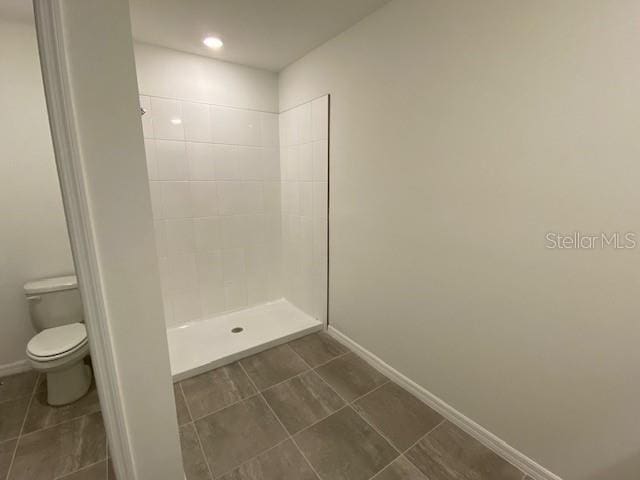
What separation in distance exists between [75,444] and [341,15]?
2.81 m

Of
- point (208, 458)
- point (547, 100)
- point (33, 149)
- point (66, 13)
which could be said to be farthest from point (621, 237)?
point (33, 149)

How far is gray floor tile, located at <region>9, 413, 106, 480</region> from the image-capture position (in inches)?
52.7

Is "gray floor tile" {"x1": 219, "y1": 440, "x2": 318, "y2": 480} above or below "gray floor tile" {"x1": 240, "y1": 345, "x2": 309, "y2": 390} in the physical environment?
below

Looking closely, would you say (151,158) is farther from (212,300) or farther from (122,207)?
(122,207)

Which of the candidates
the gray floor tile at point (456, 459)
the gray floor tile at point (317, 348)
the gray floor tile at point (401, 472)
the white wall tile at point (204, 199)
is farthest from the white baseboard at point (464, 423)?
the white wall tile at point (204, 199)

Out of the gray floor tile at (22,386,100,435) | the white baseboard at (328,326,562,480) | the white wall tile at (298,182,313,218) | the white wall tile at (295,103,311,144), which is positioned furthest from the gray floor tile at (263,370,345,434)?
the white wall tile at (295,103,311,144)

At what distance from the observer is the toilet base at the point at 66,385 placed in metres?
1.72

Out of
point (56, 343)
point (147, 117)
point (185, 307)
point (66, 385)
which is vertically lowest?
point (66, 385)

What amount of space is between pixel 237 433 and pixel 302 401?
0.41m

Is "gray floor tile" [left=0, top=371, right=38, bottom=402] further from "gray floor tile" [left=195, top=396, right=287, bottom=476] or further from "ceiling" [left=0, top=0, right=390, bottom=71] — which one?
"ceiling" [left=0, top=0, right=390, bottom=71]

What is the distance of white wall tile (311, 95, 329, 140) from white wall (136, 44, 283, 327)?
0.59 m

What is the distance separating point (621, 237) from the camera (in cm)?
100

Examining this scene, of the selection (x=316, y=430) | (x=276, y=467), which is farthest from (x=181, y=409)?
(x=316, y=430)

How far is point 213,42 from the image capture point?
206cm
